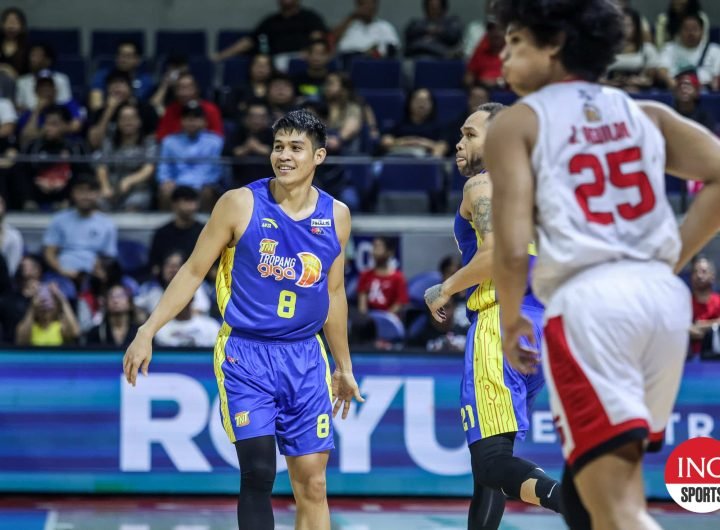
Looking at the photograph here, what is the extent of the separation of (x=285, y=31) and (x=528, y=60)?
10988mm

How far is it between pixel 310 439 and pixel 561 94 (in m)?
2.52

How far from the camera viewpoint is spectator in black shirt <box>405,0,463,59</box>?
14.3 m

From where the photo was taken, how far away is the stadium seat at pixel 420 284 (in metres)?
11.1

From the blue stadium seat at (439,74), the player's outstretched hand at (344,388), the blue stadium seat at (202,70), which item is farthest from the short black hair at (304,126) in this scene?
the blue stadium seat at (202,70)

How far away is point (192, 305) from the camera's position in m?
9.86

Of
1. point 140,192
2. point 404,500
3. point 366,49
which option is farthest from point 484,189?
point 366,49

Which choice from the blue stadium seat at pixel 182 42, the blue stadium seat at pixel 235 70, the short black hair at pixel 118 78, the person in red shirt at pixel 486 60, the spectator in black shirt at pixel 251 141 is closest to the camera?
the spectator in black shirt at pixel 251 141

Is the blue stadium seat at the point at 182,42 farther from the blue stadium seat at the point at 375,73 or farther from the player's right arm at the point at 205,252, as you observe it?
the player's right arm at the point at 205,252

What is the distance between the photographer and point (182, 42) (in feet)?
49.6

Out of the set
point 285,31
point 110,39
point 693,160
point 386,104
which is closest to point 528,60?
point 693,160

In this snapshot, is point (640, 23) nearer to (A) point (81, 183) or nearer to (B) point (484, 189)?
(A) point (81, 183)

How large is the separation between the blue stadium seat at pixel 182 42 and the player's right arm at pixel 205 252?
32.2 ft

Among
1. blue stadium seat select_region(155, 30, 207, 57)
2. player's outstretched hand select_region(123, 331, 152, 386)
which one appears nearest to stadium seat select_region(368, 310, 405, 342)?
player's outstretched hand select_region(123, 331, 152, 386)

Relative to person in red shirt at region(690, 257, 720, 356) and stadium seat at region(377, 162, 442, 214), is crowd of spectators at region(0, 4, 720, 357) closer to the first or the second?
person in red shirt at region(690, 257, 720, 356)
